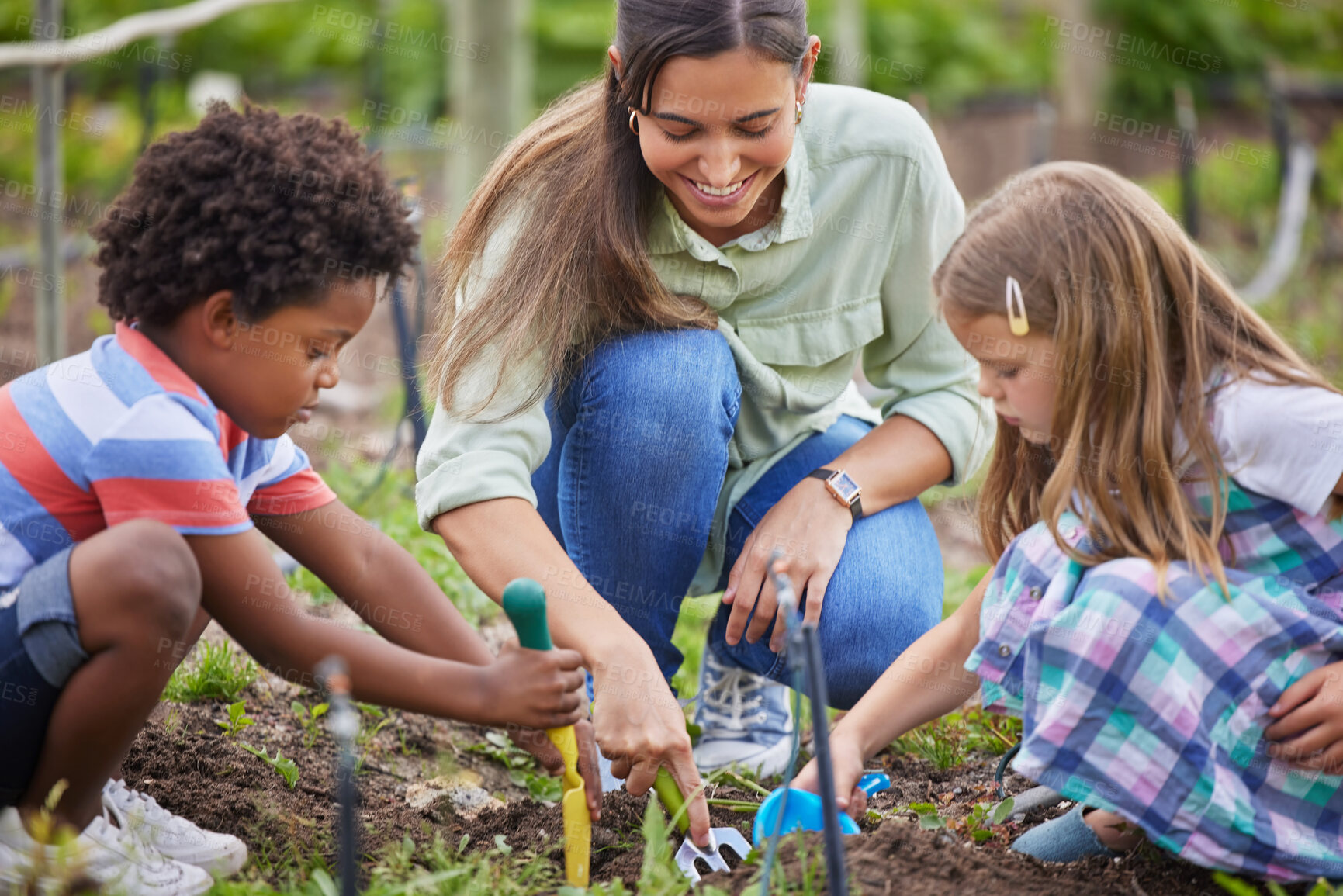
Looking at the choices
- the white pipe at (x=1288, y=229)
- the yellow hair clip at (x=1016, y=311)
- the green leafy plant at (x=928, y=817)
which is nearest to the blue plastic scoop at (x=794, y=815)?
the green leafy plant at (x=928, y=817)

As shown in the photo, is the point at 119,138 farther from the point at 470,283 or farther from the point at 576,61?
the point at 470,283

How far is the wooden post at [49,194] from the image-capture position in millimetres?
3404

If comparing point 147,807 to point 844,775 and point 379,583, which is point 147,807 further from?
point 844,775

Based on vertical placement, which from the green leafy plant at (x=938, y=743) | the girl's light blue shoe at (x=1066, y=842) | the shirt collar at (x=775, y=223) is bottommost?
the green leafy plant at (x=938, y=743)

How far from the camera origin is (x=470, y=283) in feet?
6.91

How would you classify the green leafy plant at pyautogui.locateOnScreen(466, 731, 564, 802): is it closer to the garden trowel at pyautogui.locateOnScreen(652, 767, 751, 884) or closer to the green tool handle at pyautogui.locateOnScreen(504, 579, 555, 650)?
the garden trowel at pyautogui.locateOnScreen(652, 767, 751, 884)

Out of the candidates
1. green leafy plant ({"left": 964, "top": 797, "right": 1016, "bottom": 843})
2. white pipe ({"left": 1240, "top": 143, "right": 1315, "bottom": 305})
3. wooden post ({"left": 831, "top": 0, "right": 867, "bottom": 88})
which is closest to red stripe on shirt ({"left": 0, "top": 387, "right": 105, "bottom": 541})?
green leafy plant ({"left": 964, "top": 797, "right": 1016, "bottom": 843})

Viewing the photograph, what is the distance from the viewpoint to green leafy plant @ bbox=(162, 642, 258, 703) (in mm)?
2270

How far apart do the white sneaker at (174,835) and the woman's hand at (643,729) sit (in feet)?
1.76

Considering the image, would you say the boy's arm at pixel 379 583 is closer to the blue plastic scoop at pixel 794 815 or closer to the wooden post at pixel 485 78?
the blue plastic scoop at pixel 794 815

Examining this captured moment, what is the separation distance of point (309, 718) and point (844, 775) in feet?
3.53

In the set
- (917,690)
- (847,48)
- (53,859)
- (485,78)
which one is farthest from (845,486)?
(847,48)

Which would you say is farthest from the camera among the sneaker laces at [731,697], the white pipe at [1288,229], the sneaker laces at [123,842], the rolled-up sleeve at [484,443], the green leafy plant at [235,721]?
the white pipe at [1288,229]

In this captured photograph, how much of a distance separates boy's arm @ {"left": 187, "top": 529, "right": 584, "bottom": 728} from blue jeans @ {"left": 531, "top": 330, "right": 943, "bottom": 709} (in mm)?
638
